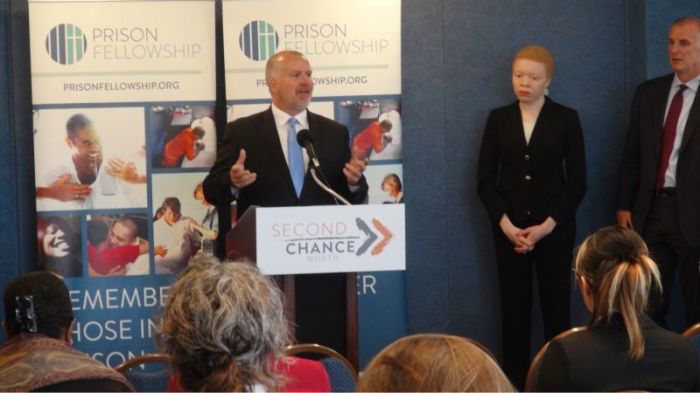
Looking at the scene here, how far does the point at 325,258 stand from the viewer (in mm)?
4348

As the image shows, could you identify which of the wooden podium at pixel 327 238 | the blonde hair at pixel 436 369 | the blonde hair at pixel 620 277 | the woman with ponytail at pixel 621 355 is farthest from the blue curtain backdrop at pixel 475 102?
the blonde hair at pixel 436 369

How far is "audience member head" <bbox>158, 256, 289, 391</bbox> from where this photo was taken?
223 centimetres

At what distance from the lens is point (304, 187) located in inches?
205

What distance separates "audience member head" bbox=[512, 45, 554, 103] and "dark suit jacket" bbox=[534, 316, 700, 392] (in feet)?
11.6

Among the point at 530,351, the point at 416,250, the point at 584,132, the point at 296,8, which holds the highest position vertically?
the point at 296,8

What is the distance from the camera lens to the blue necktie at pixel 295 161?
5.32 m

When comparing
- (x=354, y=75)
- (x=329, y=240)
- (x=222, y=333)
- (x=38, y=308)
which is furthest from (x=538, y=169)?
(x=222, y=333)

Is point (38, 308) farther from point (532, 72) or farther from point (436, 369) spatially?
point (532, 72)

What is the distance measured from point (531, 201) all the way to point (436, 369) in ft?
15.7

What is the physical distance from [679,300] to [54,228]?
3.94 meters

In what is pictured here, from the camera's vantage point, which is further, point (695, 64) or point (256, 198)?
point (695, 64)

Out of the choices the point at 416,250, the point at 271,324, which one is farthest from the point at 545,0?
the point at 271,324

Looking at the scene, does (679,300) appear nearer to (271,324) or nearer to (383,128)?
(383,128)

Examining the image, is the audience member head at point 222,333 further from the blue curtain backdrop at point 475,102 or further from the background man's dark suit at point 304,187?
the blue curtain backdrop at point 475,102
